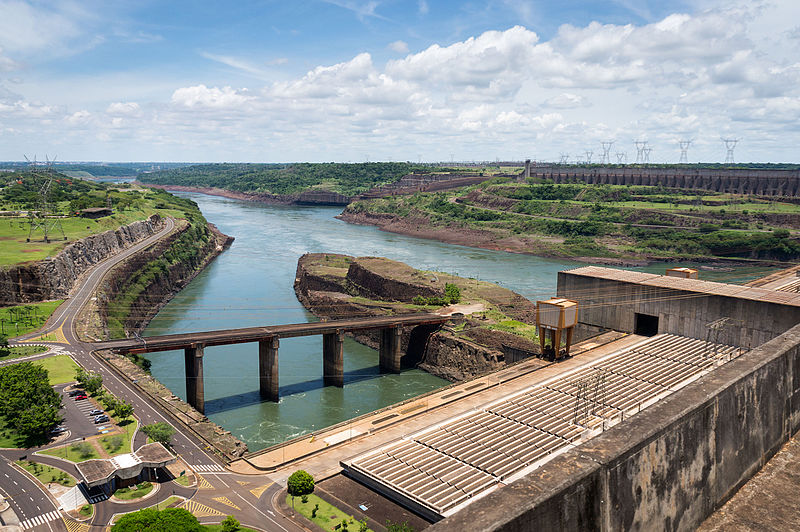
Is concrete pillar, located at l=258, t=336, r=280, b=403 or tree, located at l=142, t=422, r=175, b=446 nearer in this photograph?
tree, located at l=142, t=422, r=175, b=446

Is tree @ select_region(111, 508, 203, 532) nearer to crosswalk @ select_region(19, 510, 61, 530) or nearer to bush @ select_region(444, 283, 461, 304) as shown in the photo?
crosswalk @ select_region(19, 510, 61, 530)

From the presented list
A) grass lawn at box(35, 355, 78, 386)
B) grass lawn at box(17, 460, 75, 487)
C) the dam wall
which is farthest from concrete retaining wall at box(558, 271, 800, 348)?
the dam wall

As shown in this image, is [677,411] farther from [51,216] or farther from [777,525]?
[51,216]

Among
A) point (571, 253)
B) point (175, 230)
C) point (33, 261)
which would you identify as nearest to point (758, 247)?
point (571, 253)

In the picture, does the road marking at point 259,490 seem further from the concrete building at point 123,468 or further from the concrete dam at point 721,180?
the concrete dam at point 721,180

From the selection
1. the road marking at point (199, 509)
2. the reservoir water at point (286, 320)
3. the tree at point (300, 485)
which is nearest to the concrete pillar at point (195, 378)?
the reservoir water at point (286, 320)
